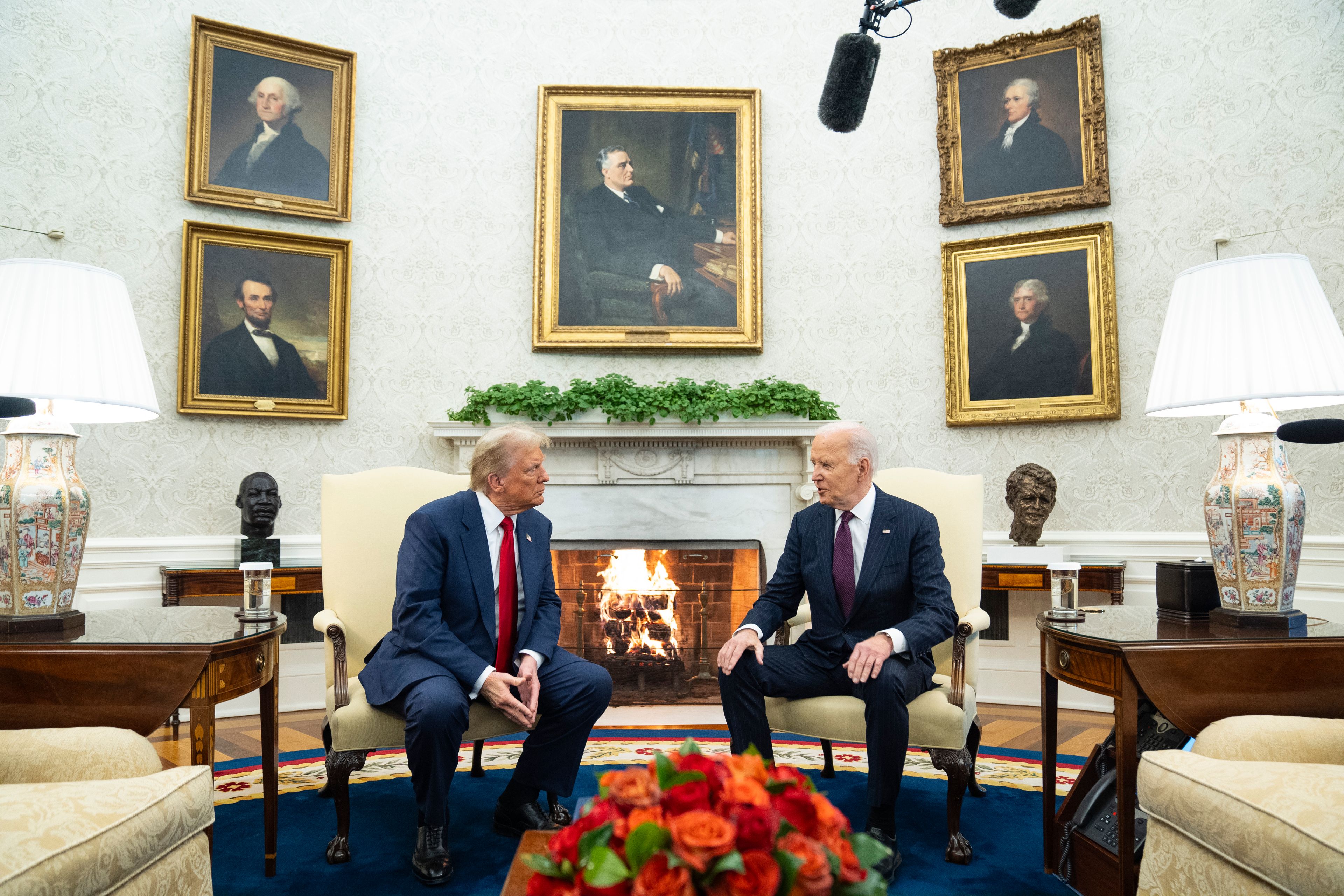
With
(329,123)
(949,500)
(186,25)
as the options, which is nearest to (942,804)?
(949,500)

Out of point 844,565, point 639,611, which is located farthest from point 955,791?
point 639,611

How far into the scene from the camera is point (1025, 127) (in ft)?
16.2

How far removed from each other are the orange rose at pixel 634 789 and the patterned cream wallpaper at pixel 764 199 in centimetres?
411

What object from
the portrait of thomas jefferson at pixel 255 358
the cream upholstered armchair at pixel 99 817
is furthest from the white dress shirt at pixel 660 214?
the cream upholstered armchair at pixel 99 817

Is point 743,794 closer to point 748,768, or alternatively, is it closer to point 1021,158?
point 748,768

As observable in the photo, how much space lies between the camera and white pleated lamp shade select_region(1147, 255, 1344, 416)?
2.18 metres

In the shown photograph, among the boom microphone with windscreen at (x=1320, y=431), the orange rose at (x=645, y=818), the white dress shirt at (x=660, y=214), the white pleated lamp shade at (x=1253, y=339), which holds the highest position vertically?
the white dress shirt at (x=660, y=214)

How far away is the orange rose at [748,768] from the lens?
3.57 ft

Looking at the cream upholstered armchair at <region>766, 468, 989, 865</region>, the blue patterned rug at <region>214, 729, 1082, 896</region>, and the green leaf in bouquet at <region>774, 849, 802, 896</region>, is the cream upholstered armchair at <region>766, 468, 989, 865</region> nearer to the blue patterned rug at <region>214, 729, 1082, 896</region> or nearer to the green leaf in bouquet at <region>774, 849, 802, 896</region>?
the blue patterned rug at <region>214, 729, 1082, 896</region>

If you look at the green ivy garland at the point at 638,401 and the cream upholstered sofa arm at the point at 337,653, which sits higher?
the green ivy garland at the point at 638,401

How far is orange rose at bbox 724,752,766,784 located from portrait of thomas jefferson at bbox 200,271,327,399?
171 inches

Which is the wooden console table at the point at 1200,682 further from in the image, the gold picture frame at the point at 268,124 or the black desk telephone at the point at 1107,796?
the gold picture frame at the point at 268,124

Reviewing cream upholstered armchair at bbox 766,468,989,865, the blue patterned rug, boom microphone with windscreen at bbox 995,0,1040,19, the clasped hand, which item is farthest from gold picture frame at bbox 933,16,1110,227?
the clasped hand

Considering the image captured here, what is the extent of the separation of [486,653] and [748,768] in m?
1.69
